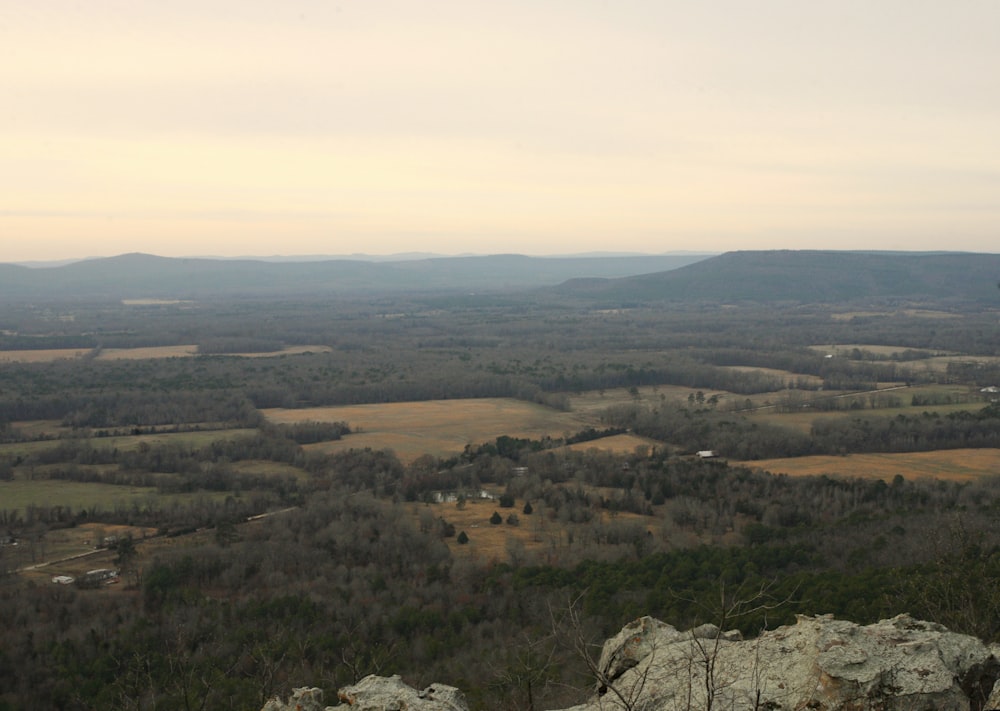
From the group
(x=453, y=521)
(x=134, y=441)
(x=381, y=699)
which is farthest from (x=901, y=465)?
(x=134, y=441)

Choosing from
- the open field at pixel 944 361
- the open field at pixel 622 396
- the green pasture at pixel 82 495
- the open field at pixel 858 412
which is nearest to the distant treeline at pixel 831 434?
the open field at pixel 858 412

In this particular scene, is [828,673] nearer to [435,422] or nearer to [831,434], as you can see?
[831,434]

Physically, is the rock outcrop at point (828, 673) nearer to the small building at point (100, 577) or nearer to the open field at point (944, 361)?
the small building at point (100, 577)

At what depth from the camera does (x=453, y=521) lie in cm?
4634

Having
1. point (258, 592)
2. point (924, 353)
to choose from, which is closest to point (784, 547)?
point (258, 592)

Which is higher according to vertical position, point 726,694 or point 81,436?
point 726,694

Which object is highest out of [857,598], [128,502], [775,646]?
[775,646]

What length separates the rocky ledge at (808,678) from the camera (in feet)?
35.9

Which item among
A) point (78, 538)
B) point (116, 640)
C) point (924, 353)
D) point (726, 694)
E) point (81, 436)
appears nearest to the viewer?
point (726, 694)

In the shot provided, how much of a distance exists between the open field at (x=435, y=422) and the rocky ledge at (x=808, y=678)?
49558 mm

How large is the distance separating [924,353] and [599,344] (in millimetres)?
48521

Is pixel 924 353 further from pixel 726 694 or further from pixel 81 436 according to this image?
pixel 726 694

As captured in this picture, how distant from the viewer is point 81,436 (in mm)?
70062

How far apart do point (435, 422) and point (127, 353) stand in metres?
77.8
